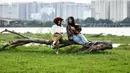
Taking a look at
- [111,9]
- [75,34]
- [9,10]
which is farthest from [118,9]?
[75,34]

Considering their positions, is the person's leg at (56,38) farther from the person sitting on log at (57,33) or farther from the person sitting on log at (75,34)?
the person sitting on log at (75,34)

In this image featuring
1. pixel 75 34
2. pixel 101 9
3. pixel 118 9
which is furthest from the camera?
pixel 101 9

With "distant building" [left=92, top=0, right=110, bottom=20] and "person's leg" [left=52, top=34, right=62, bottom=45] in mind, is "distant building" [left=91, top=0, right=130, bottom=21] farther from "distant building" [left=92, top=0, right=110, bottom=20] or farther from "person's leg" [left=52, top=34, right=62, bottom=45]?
"person's leg" [left=52, top=34, right=62, bottom=45]

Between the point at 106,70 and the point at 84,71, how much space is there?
52 cm

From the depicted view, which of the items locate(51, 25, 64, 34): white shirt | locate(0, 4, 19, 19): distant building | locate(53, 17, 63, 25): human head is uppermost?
locate(53, 17, 63, 25): human head

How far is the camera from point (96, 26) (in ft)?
281

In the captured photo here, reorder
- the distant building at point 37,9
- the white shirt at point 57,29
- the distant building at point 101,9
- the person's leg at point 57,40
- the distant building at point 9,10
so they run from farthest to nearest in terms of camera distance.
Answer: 1. the distant building at point 101,9
2. the distant building at point 37,9
3. the distant building at point 9,10
4. the white shirt at point 57,29
5. the person's leg at point 57,40

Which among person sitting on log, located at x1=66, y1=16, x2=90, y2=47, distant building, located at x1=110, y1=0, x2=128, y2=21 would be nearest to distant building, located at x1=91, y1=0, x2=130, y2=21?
distant building, located at x1=110, y1=0, x2=128, y2=21

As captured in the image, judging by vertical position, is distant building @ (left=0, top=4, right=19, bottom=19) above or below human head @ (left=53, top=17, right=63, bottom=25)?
below

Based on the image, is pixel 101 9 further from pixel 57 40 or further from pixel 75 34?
pixel 57 40

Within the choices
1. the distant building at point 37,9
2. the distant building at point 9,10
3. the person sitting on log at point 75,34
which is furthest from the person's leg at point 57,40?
the distant building at point 37,9

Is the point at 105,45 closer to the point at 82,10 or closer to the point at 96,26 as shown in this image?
the point at 96,26

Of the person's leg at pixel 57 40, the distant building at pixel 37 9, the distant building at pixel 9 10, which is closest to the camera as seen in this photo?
the person's leg at pixel 57 40

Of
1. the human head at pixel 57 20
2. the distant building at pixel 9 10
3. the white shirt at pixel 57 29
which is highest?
the human head at pixel 57 20
